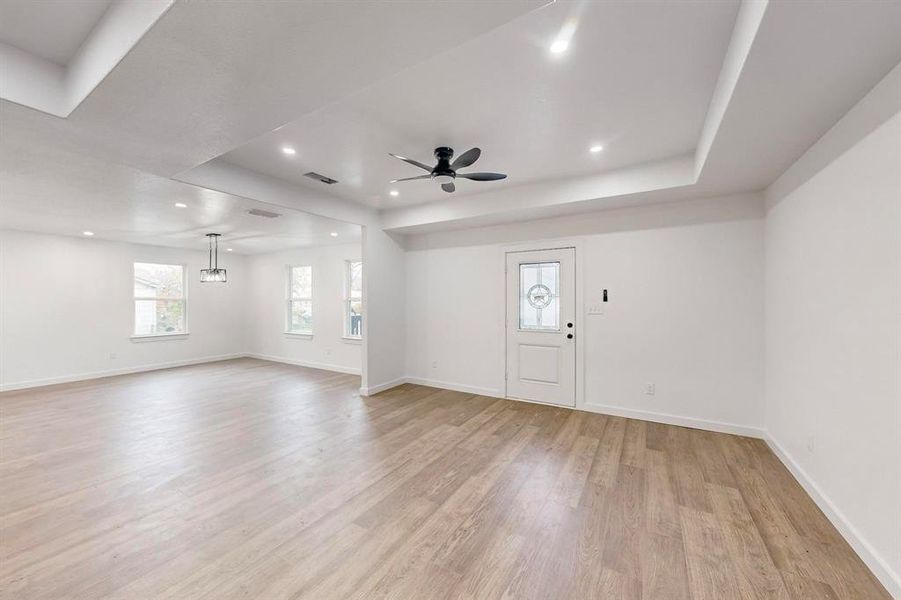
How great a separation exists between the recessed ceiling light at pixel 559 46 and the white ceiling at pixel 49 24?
2.13m

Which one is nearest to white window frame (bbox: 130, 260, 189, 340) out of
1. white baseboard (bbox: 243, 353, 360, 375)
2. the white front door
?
white baseboard (bbox: 243, 353, 360, 375)

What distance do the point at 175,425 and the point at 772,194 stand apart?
21.8 ft

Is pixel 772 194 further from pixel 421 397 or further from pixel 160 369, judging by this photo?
pixel 160 369

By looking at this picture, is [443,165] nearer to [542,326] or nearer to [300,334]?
[542,326]

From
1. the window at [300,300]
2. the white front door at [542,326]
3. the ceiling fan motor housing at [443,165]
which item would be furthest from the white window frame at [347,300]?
the ceiling fan motor housing at [443,165]

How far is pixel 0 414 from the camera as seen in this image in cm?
443

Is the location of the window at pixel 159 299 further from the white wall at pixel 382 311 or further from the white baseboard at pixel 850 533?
the white baseboard at pixel 850 533

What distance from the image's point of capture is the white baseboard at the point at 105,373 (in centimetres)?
566

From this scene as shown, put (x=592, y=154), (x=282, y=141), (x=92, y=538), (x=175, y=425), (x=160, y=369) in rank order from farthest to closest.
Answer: (x=160, y=369), (x=175, y=425), (x=592, y=154), (x=282, y=141), (x=92, y=538)

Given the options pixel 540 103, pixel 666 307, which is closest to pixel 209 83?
pixel 540 103

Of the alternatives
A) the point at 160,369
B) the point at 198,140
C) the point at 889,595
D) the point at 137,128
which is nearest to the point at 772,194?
the point at 889,595

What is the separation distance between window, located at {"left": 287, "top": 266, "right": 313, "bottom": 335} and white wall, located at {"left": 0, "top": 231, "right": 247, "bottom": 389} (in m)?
2.00

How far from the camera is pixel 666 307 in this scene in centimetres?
400

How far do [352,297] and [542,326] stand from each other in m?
3.95
